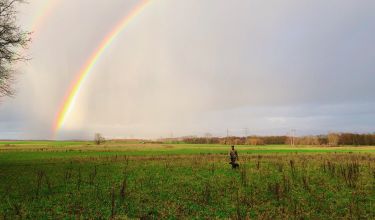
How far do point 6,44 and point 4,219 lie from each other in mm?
23498

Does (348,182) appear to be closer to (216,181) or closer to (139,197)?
(216,181)

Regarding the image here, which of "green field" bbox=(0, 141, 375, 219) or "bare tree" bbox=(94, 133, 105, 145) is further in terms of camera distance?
"bare tree" bbox=(94, 133, 105, 145)

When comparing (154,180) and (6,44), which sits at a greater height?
(6,44)

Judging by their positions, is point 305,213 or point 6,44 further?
point 6,44

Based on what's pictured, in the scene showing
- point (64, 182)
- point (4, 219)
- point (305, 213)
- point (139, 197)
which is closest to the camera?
point (4, 219)

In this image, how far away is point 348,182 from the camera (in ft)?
88.0

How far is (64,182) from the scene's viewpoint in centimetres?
2780

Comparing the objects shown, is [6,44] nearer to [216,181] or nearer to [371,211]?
[216,181]

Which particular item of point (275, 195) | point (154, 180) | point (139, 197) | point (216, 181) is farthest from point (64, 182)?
point (275, 195)

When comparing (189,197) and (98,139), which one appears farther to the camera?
(98,139)

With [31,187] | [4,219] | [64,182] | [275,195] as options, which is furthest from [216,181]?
[4,219]

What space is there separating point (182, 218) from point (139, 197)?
17.6 feet

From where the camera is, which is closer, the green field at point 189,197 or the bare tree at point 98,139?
the green field at point 189,197

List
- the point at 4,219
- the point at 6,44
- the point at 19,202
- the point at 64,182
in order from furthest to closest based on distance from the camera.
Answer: the point at 6,44, the point at 64,182, the point at 19,202, the point at 4,219
